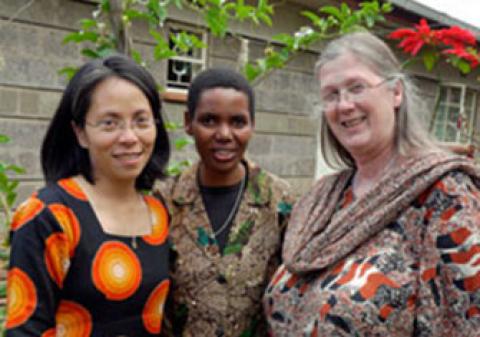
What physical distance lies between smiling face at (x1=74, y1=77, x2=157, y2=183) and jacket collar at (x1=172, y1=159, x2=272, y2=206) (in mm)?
341

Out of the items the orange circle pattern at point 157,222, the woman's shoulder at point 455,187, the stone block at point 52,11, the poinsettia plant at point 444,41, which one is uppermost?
the stone block at point 52,11

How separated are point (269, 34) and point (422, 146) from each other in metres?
4.34

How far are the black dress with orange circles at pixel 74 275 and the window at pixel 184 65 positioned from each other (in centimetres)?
370

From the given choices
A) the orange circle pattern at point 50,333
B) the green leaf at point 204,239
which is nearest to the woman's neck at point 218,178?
the green leaf at point 204,239

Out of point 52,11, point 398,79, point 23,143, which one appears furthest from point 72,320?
point 52,11

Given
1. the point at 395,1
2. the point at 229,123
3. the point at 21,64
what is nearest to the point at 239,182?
the point at 229,123

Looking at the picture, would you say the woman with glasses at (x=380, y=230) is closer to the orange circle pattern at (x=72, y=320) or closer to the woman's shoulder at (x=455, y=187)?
the woman's shoulder at (x=455, y=187)

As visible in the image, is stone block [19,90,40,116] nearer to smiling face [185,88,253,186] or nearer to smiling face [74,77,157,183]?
smiling face [185,88,253,186]

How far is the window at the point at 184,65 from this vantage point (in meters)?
5.07

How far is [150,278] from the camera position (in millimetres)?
1562

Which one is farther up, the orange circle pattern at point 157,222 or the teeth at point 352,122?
the teeth at point 352,122

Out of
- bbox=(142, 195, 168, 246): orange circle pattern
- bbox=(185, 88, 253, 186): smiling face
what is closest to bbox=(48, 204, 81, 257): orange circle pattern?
bbox=(142, 195, 168, 246): orange circle pattern

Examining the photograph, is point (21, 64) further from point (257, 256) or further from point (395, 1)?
point (395, 1)

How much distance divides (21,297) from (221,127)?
33.4 inches
